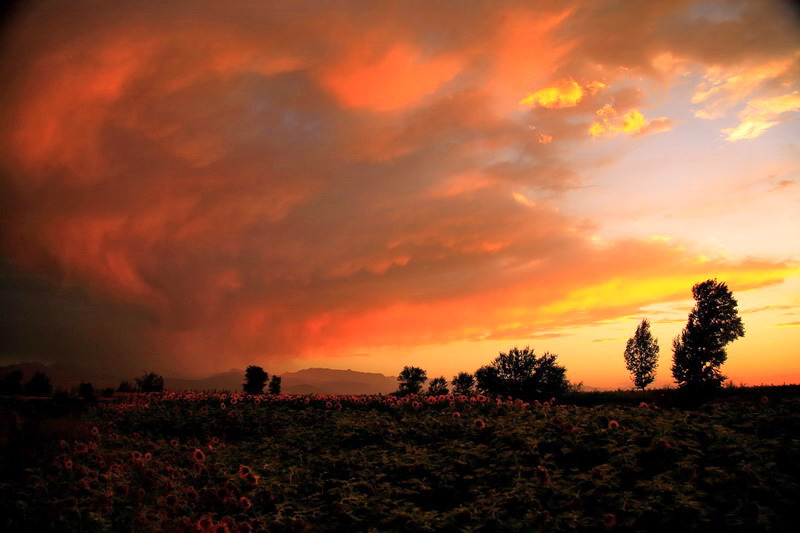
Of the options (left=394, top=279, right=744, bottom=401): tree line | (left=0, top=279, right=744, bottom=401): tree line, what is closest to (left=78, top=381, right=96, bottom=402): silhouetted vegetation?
(left=0, top=279, right=744, bottom=401): tree line

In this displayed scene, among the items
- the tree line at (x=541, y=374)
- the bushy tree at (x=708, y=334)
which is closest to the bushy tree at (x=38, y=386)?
the tree line at (x=541, y=374)

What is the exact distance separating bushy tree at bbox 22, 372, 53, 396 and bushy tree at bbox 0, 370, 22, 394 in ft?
1.05

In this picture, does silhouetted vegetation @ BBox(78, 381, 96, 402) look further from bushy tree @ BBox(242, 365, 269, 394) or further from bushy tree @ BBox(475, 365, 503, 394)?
bushy tree @ BBox(475, 365, 503, 394)

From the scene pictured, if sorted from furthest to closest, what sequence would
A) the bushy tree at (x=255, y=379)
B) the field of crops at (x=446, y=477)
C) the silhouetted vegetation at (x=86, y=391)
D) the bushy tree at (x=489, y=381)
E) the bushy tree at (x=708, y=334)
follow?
the bushy tree at (x=708, y=334), the bushy tree at (x=489, y=381), the bushy tree at (x=255, y=379), the silhouetted vegetation at (x=86, y=391), the field of crops at (x=446, y=477)

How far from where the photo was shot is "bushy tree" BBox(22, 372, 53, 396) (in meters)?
24.4

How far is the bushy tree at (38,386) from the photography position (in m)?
24.4

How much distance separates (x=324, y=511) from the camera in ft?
27.2

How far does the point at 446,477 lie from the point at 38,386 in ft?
A: 86.4

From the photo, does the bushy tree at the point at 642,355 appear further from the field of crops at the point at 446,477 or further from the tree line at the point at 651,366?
the field of crops at the point at 446,477

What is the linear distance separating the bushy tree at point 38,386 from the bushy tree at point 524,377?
2745cm

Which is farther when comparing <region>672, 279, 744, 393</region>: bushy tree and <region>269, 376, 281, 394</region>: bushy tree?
<region>672, 279, 744, 393</region>: bushy tree

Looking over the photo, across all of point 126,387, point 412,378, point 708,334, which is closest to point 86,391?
point 126,387

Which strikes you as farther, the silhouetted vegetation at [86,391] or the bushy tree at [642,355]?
the bushy tree at [642,355]

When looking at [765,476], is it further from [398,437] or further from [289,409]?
[289,409]
